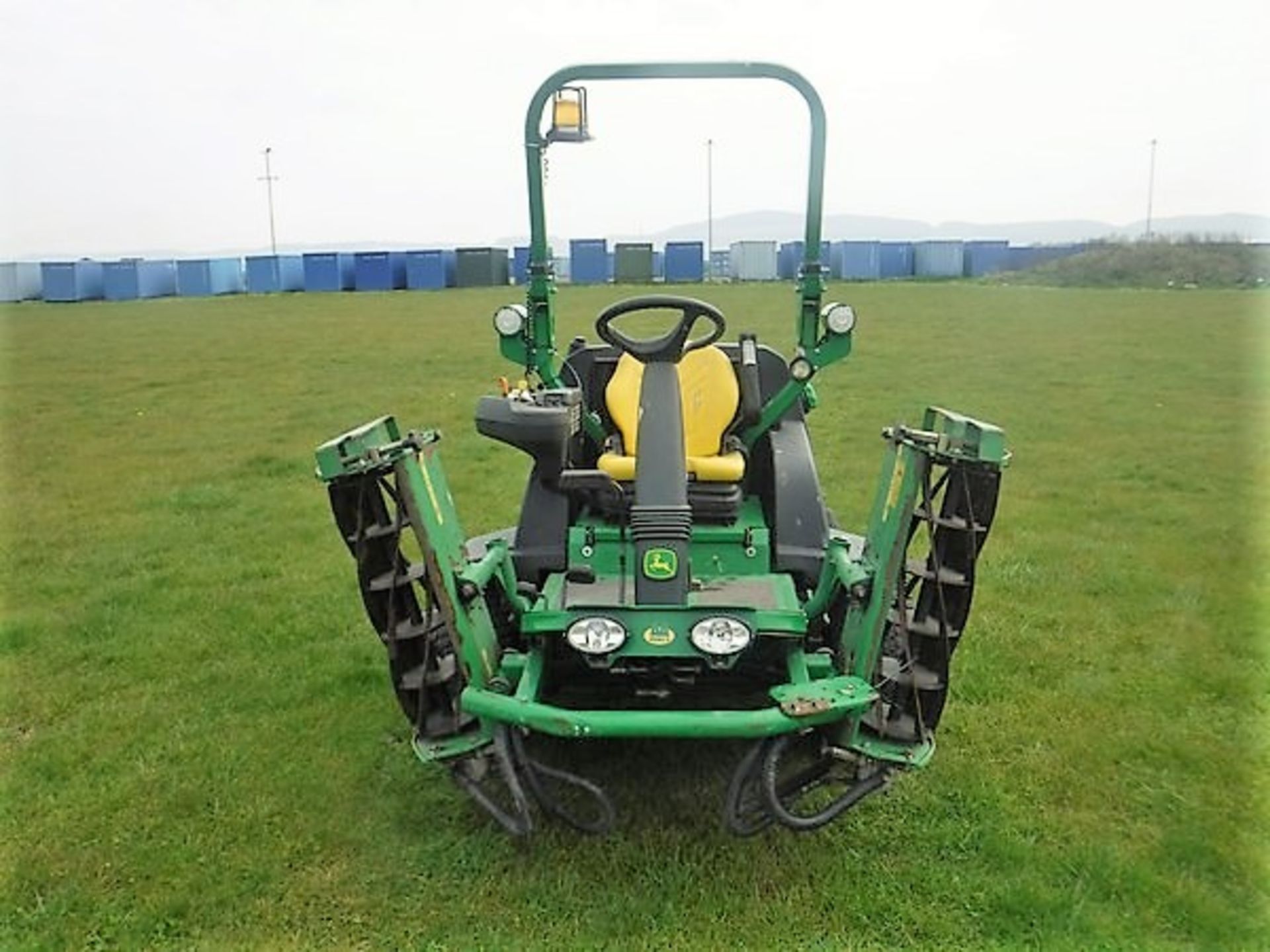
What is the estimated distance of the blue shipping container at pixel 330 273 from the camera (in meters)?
36.1

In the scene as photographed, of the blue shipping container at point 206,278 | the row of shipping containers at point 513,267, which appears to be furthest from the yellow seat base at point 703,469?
the blue shipping container at point 206,278

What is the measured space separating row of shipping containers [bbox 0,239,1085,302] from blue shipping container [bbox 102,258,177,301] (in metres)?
→ 0.06

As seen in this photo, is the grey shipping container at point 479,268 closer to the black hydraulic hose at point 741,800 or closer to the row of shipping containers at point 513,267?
the row of shipping containers at point 513,267

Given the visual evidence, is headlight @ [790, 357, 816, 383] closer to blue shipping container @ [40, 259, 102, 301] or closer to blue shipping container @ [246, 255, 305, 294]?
blue shipping container @ [40, 259, 102, 301]

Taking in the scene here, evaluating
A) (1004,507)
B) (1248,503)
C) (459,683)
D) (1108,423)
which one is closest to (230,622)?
(459,683)

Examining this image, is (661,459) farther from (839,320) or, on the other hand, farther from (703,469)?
(839,320)

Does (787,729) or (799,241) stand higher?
(799,241)

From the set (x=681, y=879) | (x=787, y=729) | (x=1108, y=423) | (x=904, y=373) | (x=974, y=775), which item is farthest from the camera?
(x=904, y=373)

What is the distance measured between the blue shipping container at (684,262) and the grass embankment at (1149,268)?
9.07m

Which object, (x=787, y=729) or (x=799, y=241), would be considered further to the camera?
(x=799, y=241)

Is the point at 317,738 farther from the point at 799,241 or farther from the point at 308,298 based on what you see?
the point at 308,298

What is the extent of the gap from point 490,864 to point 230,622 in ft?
8.36

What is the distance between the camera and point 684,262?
36531 millimetres

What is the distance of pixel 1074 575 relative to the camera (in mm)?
6000
